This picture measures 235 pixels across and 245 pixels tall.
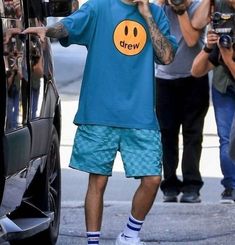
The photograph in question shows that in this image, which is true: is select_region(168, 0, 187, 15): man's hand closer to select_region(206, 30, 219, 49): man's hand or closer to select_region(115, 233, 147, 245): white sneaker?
select_region(206, 30, 219, 49): man's hand

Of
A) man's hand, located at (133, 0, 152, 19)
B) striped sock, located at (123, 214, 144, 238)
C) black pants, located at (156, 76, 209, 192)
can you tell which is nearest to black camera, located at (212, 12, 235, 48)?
man's hand, located at (133, 0, 152, 19)

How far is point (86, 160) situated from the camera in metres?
6.32

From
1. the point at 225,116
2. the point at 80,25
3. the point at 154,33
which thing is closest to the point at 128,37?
the point at 154,33

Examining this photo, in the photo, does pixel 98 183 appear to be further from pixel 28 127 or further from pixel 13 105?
pixel 13 105

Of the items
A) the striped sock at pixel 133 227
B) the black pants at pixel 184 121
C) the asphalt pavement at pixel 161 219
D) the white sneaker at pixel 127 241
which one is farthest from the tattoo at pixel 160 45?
the black pants at pixel 184 121

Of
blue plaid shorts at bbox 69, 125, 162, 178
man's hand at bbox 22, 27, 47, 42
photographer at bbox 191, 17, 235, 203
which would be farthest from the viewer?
photographer at bbox 191, 17, 235, 203

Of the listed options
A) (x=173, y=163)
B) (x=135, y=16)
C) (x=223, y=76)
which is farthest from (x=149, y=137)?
(x=173, y=163)

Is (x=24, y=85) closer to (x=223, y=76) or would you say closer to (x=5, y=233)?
(x=5, y=233)

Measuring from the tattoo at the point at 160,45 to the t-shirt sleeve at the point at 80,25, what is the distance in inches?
14.0

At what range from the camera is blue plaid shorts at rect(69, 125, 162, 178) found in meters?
6.30

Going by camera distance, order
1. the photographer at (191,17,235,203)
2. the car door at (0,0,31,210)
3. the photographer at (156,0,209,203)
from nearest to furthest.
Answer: the car door at (0,0,31,210), the photographer at (191,17,235,203), the photographer at (156,0,209,203)

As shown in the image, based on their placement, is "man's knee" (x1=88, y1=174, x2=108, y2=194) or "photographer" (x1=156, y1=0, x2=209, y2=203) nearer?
"man's knee" (x1=88, y1=174, x2=108, y2=194)

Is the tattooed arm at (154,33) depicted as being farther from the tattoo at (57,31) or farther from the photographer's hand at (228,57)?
the tattoo at (57,31)

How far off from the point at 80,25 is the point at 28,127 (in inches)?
30.9
